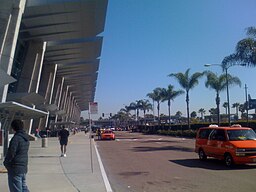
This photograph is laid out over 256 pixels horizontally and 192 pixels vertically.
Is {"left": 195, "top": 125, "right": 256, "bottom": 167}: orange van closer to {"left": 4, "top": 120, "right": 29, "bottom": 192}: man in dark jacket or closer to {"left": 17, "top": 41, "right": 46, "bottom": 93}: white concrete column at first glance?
{"left": 4, "top": 120, "right": 29, "bottom": 192}: man in dark jacket

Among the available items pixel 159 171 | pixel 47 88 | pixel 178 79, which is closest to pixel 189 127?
pixel 178 79

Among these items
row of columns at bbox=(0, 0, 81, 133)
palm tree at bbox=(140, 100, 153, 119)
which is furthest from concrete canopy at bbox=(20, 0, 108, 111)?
palm tree at bbox=(140, 100, 153, 119)

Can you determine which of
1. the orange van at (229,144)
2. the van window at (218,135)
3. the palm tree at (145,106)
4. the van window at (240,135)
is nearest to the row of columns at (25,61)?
the orange van at (229,144)

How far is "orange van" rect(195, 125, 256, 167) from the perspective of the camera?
14.6 m

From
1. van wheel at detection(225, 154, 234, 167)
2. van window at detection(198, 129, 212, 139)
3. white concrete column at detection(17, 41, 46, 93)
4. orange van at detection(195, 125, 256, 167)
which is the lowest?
van wheel at detection(225, 154, 234, 167)

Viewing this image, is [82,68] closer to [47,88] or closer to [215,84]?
[47,88]

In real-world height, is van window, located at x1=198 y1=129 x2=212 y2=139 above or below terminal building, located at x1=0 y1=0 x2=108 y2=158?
below

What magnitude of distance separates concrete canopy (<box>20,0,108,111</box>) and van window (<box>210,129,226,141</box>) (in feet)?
63.2

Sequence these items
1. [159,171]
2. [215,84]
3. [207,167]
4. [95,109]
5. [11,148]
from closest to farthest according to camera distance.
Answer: [11,148] < [159,171] < [207,167] < [95,109] < [215,84]

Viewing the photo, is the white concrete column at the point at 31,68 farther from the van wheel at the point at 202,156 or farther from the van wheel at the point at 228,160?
the van wheel at the point at 228,160

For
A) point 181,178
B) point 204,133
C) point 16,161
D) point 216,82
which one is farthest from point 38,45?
point 16,161

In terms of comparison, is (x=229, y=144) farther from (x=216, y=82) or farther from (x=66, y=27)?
(x=216, y=82)

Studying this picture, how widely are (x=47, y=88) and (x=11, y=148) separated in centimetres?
4916

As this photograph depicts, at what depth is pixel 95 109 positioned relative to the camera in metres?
15.9
